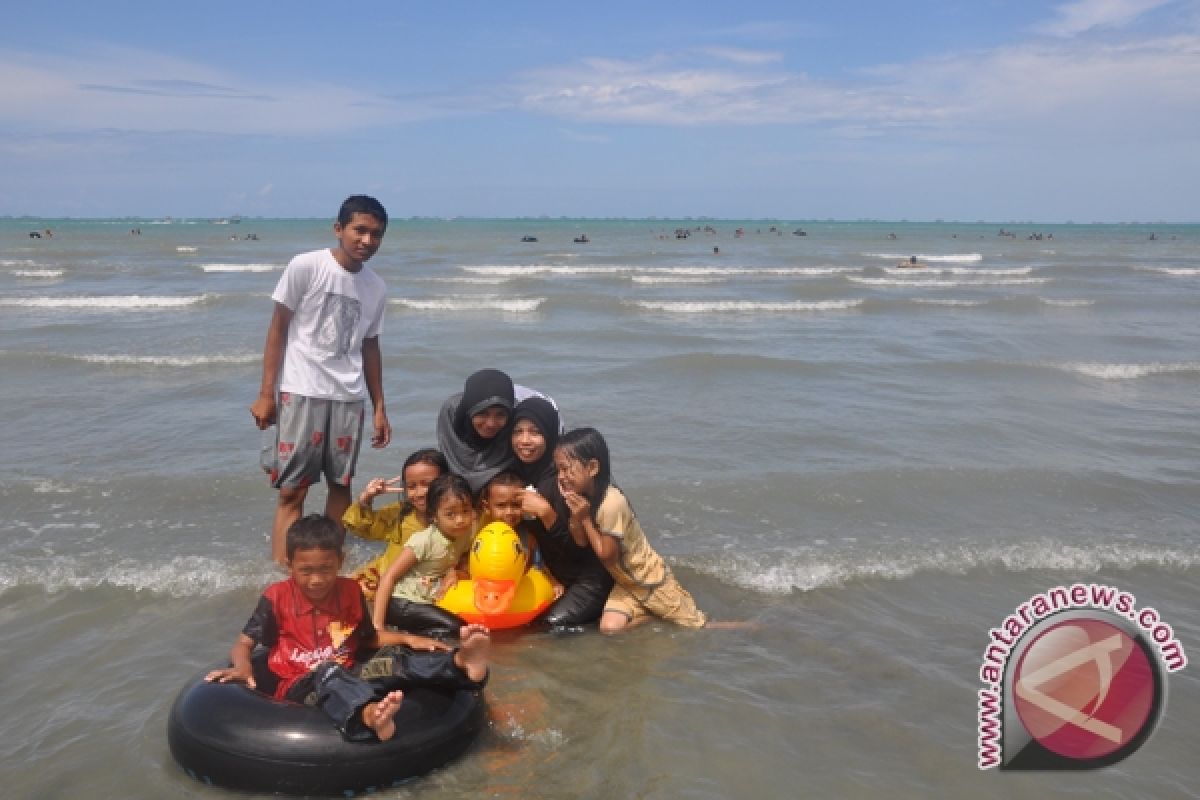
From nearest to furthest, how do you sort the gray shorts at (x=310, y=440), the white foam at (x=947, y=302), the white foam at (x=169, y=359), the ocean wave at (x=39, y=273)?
the gray shorts at (x=310, y=440) → the white foam at (x=169, y=359) → the white foam at (x=947, y=302) → the ocean wave at (x=39, y=273)


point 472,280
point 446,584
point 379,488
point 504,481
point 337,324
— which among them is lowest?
point 446,584

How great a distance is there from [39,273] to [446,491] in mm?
29321

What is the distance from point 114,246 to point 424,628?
155 feet

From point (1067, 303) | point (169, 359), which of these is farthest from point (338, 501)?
point (1067, 303)

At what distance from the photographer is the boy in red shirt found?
3.33 m

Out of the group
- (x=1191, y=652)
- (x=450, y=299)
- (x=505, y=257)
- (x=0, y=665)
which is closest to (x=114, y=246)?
(x=505, y=257)

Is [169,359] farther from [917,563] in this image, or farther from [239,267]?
[239,267]

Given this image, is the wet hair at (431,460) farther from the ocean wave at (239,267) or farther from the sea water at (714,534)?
the ocean wave at (239,267)

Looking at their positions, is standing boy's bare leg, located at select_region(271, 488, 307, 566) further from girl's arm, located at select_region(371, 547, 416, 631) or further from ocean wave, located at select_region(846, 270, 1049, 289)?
ocean wave, located at select_region(846, 270, 1049, 289)

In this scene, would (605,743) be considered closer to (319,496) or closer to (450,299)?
(319,496)

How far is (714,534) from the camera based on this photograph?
20.9ft

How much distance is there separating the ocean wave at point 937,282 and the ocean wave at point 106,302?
64.1ft

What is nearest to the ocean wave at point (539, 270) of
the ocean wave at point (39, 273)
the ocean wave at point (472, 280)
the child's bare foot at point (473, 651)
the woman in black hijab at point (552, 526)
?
the ocean wave at point (472, 280)

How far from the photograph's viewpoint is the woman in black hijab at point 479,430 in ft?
15.9
